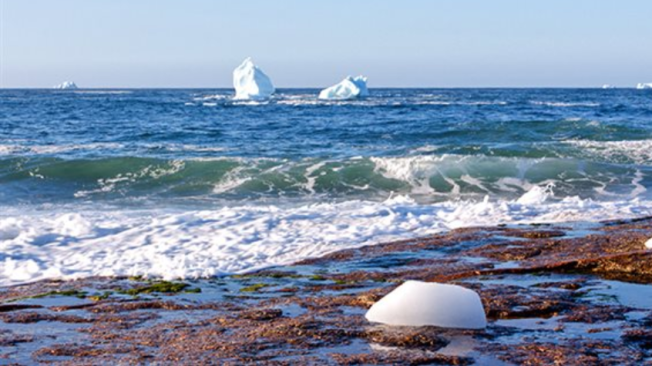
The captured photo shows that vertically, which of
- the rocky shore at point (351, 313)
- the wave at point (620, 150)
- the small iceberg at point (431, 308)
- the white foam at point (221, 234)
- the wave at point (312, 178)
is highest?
the small iceberg at point (431, 308)

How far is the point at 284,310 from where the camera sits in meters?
4.77

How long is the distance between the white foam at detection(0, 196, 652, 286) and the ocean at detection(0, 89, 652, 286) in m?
0.02

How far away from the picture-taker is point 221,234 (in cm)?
808

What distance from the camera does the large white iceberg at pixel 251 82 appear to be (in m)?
66.2

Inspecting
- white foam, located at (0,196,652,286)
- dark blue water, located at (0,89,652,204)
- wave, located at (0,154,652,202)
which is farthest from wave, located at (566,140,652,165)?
white foam, located at (0,196,652,286)

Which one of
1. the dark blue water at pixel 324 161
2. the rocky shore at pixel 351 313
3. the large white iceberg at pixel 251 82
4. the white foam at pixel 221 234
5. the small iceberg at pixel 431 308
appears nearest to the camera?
the rocky shore at pixel 351 313

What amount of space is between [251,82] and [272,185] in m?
51.8

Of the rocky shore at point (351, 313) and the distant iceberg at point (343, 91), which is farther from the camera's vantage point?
the distant iceberg at point (343, 91)

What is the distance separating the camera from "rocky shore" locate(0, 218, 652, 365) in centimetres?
379

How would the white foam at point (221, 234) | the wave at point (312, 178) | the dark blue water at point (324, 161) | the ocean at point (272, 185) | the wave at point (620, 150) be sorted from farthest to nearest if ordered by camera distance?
1. the wave at point (620, 150)
2. the dark blue water at point (324, 161)
3. the wave at point (312, 178)
4. the ocean at point (272, 185)
5. the white foam at point (221, 234)

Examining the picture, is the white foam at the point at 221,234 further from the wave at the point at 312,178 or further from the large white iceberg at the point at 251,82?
the large white iceberg at the point at 251,82

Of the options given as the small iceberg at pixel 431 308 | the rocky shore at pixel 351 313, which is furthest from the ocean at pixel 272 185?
the small iceberg at pixel 431 308

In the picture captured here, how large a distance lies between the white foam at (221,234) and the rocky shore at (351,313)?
1.66 feet

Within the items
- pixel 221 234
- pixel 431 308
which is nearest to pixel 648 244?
pixel 431 308
